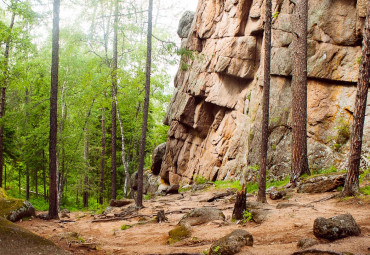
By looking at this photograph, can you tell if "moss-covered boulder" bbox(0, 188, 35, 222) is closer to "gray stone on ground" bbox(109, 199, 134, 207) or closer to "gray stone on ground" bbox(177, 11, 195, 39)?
"gray stone on ground" bbox(109, 199, 134, 207)

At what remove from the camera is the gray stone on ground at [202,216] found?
8.10m

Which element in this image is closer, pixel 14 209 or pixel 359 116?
pixel 359 116

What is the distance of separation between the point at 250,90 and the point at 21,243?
57.2 feet

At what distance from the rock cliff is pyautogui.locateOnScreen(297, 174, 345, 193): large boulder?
288 cm

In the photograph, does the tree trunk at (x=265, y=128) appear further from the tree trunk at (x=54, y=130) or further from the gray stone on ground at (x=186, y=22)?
the gray stone on ground at (x=186, y=22)

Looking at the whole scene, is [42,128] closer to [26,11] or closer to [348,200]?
[26,11]

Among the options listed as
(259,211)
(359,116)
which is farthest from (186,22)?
(259,211)

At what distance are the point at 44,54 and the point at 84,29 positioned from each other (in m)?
4.96

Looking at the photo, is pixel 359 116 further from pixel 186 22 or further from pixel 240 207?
pixel 186 22

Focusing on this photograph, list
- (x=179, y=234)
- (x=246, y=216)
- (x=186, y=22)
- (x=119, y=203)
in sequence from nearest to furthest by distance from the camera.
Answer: (x=179, y=234) < (x=246, y=216) < (x=119, y=203) < (x=186, y=22)

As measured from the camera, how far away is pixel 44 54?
20.3 metres

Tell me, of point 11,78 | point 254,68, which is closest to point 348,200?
point 254,68

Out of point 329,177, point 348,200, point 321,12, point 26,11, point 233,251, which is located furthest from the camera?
point 321,12

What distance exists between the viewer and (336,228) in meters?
4.95
